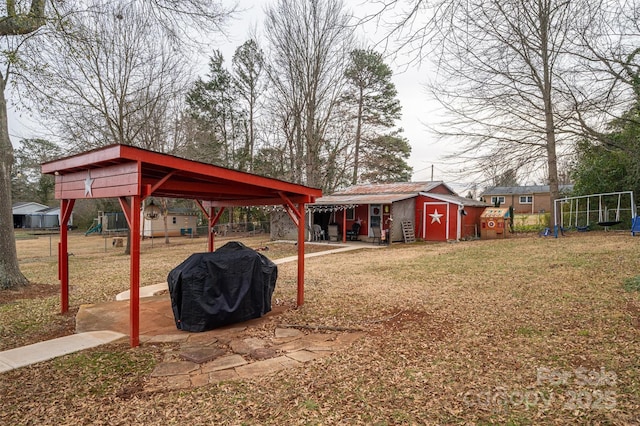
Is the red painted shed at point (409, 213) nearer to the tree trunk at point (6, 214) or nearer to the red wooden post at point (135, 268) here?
the tree trunk at point (6, 214)

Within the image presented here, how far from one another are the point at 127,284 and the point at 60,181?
361cm

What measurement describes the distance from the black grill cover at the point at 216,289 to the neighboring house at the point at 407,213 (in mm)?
11576

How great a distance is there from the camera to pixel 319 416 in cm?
288

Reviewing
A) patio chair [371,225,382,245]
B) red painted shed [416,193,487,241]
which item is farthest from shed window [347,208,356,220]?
red painted shed [416,193,487,241]

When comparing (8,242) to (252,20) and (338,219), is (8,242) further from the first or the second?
(252,20)

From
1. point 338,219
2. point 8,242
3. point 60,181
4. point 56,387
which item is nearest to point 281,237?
point 338,219

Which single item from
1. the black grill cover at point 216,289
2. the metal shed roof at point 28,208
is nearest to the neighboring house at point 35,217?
the metal shed roof at point 28,208

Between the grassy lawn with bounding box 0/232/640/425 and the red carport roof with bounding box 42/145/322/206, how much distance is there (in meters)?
1.95

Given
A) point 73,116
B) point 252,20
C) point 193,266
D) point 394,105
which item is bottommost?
point 193,266

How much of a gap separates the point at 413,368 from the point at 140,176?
143 inches

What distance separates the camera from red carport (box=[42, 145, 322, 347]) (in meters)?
4.29

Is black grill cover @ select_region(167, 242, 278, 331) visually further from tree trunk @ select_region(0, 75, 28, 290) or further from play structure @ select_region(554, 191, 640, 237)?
play structure @ select_region(554, 191, 640, 237)

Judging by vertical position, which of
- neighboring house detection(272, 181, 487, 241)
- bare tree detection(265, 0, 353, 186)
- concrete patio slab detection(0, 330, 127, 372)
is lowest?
concrete patio slab detection(0, 330, 127, 372)

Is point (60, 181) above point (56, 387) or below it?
above
